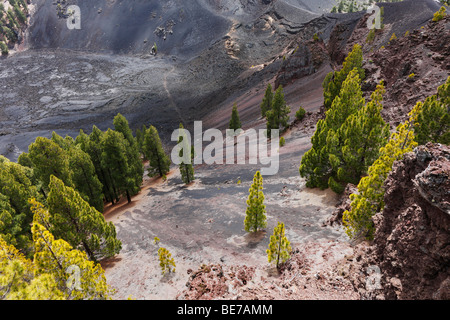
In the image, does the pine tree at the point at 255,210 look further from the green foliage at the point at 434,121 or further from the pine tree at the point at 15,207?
the pine tree at the point at 15,207

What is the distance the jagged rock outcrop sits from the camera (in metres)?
6.34

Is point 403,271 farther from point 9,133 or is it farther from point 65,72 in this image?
point 65,72

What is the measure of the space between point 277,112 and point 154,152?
23.2 meters

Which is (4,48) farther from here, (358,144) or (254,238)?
(358,144)

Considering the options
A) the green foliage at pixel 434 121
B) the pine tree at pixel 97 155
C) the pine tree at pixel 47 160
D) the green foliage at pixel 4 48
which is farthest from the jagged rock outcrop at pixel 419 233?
the green foliage at pixel 4 48

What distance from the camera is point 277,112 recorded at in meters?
43.2

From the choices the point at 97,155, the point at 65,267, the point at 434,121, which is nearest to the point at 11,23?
the point at 97,155

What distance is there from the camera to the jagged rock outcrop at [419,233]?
6.34 m

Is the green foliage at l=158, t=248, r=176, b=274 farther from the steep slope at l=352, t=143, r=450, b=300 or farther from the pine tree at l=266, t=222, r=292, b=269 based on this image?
the steep slope at l=352, t=143, r=450, b=300

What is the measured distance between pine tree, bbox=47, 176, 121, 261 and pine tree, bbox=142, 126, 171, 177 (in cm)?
2020

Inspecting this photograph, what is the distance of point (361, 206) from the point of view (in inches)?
428

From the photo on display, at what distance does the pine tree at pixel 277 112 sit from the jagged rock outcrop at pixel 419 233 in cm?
3499
